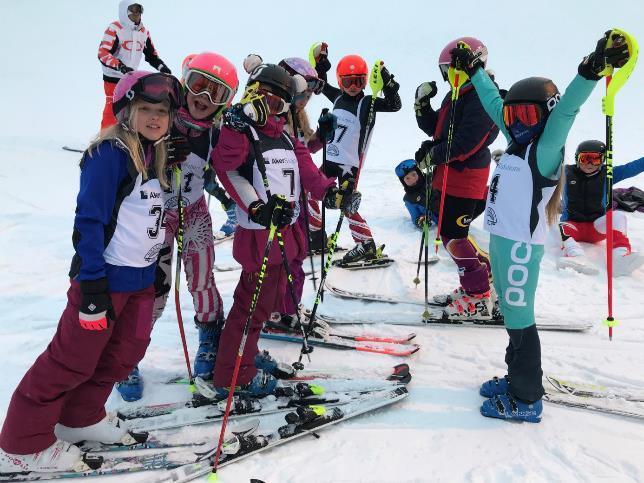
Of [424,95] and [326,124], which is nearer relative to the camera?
[326,124]

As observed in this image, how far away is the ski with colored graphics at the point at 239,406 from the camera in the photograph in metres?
2.99

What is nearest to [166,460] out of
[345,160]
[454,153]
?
[454,153]

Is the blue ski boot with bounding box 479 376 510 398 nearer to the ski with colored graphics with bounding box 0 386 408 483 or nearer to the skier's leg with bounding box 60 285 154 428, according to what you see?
the ski with colored graphics with bounding box 0 386 408 483

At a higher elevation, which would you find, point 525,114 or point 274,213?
point 525,114

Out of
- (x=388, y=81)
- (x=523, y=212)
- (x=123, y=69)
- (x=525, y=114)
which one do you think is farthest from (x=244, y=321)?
(x=123, y=69)

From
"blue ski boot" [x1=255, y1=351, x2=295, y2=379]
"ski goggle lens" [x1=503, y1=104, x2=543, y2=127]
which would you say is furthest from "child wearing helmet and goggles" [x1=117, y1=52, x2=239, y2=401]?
"ski goggle lens" [x1=503, y1=104, x2=543, y2=127]

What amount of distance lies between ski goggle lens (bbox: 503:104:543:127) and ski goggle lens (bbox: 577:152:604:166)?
4069 mm

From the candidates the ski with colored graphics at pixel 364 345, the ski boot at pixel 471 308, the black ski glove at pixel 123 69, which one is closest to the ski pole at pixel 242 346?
the ski with colored graphics at pixel 364 345

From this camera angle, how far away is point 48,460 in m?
2.45

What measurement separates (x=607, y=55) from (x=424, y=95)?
235 cm

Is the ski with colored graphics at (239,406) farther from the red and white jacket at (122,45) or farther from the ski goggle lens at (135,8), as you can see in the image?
the ski goggle lens at (135,8)

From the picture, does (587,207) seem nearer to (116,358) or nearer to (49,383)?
(116,358)

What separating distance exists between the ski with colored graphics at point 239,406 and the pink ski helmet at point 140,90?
186 centimetres

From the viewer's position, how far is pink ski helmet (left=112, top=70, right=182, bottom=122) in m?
2.41
